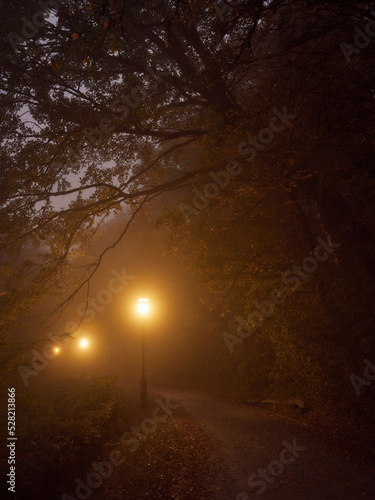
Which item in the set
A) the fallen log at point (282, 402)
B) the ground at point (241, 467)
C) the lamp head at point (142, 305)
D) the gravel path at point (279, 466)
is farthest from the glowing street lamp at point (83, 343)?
the gravel path at point (279, 466)

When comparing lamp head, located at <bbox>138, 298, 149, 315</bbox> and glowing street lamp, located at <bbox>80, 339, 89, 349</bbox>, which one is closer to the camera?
lamp head, located at <bbox>138, 298, 149, 315</bbox>

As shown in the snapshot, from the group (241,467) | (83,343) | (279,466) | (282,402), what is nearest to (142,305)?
(282,402)

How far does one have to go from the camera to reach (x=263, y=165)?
9.05 metres

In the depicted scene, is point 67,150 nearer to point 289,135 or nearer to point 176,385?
point 289,135

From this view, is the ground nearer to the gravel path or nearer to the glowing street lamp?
the gravel path

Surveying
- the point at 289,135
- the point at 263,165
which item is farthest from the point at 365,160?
the point at 263,165

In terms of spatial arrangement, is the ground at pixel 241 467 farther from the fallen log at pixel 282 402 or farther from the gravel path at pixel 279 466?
the fallen log at pixel 282 402

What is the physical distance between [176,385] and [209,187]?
1820cm

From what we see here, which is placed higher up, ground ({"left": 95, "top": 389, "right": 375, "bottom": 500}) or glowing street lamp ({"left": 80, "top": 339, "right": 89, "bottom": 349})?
glowing street lamp ({"left": 80, "top": 339, "right": 89, "bottom": 349})

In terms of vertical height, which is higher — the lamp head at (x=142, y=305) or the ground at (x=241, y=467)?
the lamp head at (x=142, y=305)

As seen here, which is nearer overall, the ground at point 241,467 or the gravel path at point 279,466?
the gravel path at point 279,466

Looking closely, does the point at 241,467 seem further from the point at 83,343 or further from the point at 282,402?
the point at 83,343

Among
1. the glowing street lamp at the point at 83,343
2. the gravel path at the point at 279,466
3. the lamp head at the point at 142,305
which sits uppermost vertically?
the glowing street lamp at the point at 83,343

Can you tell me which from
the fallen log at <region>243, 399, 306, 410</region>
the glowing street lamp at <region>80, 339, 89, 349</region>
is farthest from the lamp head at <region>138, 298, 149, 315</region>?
the glowing street lamp at <region>80, 339, 89, 349</region>
